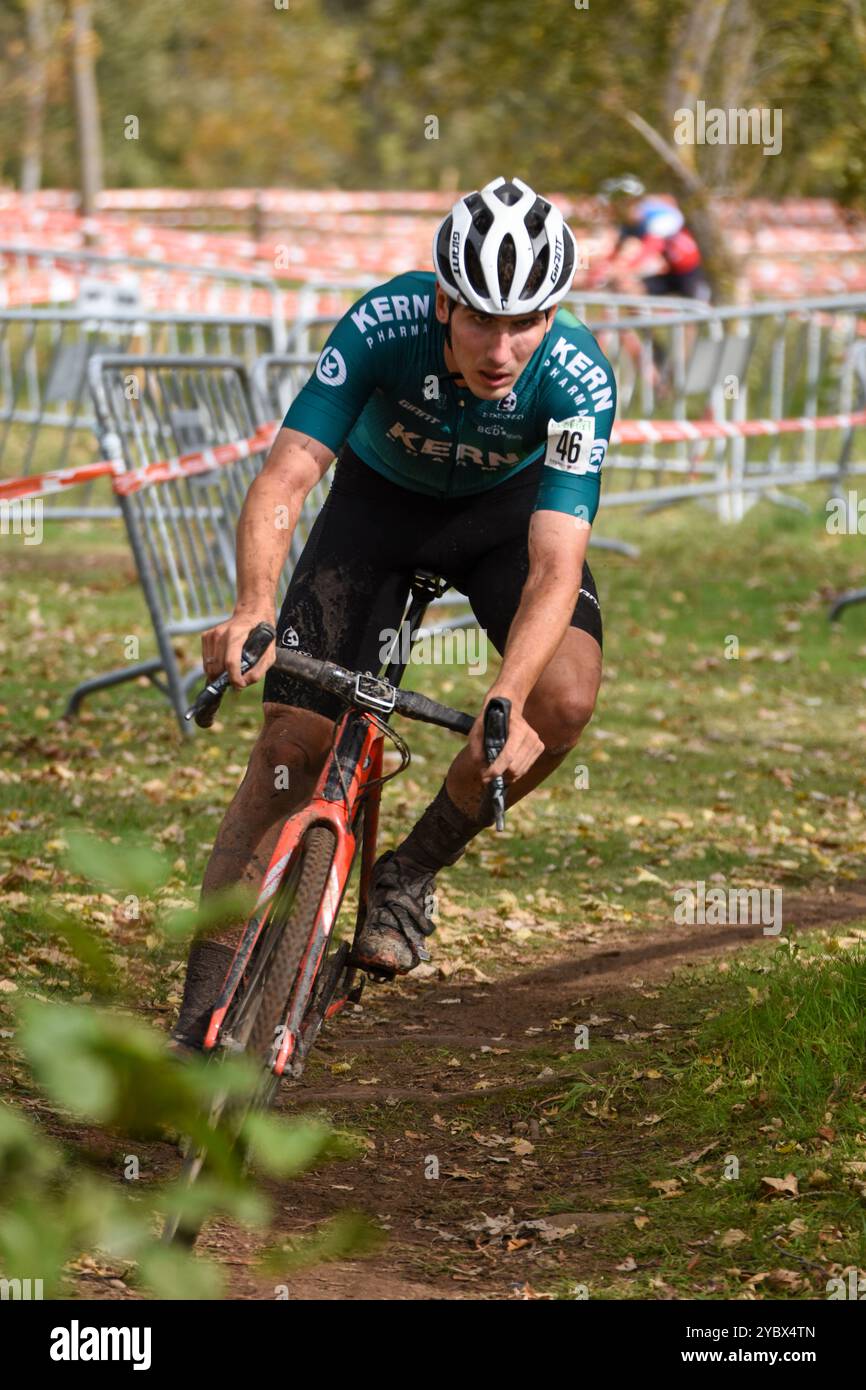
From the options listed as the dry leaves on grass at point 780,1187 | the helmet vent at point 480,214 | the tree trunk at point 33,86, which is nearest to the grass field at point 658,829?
the dry leaves on grass at point 780,1187

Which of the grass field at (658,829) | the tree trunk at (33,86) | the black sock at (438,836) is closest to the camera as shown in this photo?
the grass field at (658,829)

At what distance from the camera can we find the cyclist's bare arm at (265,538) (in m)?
3.63

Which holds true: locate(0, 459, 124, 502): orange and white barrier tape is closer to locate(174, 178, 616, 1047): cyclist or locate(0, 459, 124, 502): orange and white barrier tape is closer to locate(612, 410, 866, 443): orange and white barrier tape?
locate(174, 178, 616, 1047): cyclist

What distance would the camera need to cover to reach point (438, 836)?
15.1ft

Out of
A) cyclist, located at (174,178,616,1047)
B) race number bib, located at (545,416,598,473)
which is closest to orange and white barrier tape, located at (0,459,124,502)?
cyclist, located at (174,178,616,1047)

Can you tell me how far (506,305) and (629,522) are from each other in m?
11.8

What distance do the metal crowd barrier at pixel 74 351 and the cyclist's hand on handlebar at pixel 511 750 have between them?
872cm

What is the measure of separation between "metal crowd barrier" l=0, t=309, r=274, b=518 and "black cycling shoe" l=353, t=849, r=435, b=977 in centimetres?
792

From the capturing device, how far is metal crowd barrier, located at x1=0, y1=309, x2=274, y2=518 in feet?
42.9

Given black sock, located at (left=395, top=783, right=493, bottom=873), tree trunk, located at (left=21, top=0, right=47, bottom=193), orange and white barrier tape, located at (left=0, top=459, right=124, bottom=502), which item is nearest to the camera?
black sock, located at (left=395, top=783, right=493, bottom=873)

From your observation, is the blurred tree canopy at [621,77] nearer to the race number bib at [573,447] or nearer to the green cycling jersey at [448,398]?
the green cycling jersey at [448,398]

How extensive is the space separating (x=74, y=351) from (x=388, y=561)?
9.99 meters

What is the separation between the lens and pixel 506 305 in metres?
3.98
